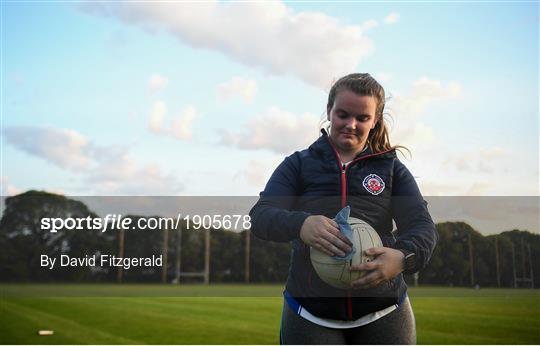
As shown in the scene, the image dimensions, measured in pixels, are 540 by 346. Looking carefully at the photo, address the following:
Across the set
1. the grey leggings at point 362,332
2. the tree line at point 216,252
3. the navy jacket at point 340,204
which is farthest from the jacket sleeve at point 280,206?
the tree line at point 216,252

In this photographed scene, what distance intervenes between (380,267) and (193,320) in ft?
33.9

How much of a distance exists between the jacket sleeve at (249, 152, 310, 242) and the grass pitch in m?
5.10

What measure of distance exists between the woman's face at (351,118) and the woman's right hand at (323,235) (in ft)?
1.07

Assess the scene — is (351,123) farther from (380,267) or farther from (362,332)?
(362,332)

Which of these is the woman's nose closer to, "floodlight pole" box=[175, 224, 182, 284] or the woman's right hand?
the woman's right hand

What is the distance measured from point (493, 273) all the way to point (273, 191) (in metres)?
7.82

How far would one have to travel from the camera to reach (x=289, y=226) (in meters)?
1.79

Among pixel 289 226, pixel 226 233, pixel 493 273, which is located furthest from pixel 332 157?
pixel 226 233

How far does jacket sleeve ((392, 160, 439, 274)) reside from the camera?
6.06ft

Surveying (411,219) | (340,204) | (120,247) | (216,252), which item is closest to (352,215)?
(340,204)

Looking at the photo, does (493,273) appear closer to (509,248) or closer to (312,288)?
(509,248)

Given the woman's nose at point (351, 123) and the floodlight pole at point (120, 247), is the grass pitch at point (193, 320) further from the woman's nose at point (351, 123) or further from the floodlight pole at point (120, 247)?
the woman's nose at point (351, 123)

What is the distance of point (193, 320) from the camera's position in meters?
11.6

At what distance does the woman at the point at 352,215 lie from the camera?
1.79 m
